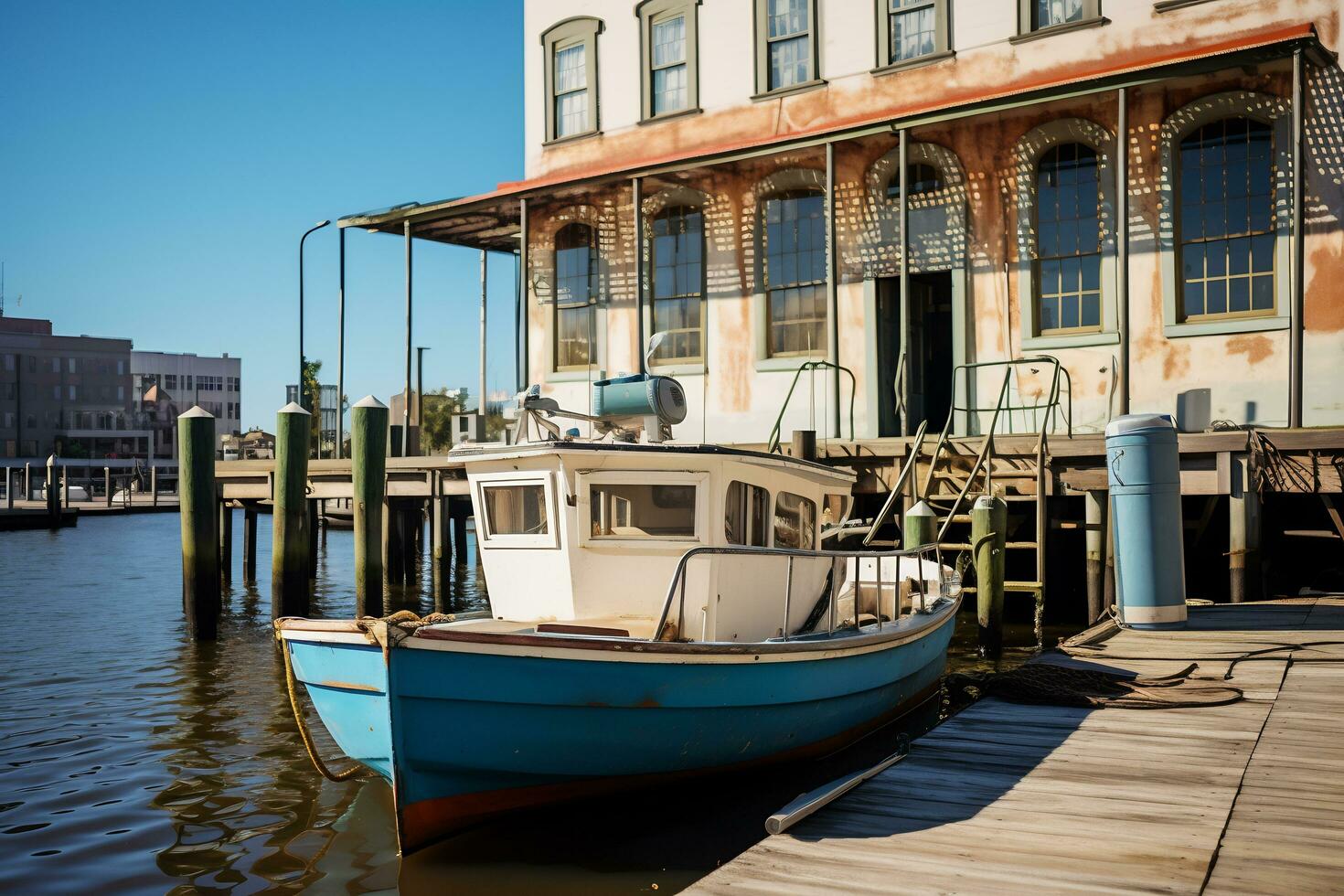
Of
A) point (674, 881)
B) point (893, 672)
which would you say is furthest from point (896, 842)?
point (893, 672)

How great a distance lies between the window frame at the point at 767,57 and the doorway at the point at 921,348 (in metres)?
3.42

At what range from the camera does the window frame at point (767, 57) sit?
61.9 feet

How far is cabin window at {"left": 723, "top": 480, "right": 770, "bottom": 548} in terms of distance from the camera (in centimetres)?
891

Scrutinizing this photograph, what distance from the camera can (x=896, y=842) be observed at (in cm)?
570

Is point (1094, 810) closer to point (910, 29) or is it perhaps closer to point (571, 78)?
point (910, 29)

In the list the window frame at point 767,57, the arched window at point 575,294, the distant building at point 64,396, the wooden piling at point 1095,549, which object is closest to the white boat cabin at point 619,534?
the wooden piling at point 1095,549

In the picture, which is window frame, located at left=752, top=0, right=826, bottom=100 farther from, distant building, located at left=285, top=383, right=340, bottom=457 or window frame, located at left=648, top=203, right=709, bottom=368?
distant building, located at left=285, top=383, right=340, bottom=457

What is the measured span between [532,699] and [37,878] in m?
3.23

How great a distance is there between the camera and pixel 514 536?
897 cm

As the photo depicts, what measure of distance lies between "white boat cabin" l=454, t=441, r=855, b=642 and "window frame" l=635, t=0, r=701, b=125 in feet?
40.5

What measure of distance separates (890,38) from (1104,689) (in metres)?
12.1

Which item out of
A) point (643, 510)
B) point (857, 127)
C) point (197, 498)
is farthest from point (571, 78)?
point (643, 510)

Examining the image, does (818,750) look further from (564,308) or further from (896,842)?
(564,308)

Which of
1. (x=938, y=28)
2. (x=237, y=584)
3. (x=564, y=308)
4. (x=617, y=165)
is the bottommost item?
(x=237, y=584)
